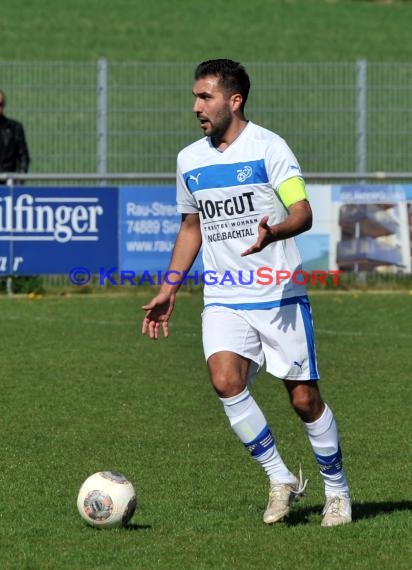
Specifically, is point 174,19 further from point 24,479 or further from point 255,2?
point 24,479

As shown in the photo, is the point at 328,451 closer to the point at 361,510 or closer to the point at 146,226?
the point at 361,510

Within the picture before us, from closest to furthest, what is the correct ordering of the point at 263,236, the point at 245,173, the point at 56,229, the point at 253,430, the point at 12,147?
the point at 263,236 < the point at 245,173 < the point at 253,430 < the point at 56,229 < the point at 12,147

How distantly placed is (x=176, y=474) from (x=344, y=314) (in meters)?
7.70

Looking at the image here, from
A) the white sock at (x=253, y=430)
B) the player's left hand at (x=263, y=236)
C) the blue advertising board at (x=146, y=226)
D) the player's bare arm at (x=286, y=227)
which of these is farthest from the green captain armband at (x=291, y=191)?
the blue advertising board at (x=146, y=226)

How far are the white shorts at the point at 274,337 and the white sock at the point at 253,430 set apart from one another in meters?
0.22

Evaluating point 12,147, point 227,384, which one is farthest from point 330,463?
point 12,147

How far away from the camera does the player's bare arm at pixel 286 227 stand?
6.25 m

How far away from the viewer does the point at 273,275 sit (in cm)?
677

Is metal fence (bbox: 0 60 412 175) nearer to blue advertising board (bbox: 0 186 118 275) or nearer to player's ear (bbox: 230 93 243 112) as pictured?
blue advertising board (bbox: 0 186 118 275)

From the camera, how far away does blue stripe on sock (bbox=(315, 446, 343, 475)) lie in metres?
6.88

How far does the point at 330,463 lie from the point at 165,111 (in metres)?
13.0

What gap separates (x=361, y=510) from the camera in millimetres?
7129

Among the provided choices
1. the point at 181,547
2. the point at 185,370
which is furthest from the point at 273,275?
the point at 185,370

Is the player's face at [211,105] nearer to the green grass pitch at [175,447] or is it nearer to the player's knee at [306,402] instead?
the player's knee at [306,402]
